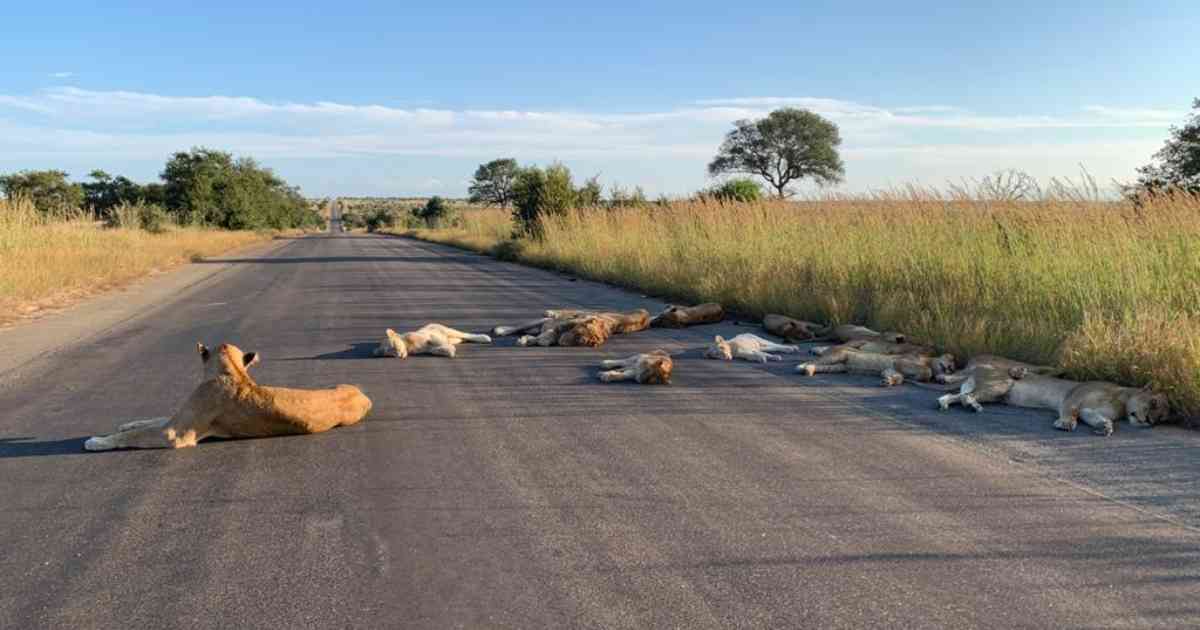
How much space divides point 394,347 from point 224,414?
351cm

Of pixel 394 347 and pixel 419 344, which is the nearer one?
pixel 394 347

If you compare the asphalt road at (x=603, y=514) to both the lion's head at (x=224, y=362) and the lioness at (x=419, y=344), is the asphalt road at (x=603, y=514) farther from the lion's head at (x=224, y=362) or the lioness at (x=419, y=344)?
the lioness at (x=419, y=344)

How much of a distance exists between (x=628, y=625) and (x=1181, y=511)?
3035 mm

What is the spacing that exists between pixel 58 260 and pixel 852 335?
1733 centimetres

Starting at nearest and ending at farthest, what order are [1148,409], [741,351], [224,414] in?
[224,414], [1148,409], [741,351]

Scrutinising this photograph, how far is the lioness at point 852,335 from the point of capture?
8.95m

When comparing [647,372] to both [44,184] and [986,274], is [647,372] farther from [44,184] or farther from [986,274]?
[44,184]

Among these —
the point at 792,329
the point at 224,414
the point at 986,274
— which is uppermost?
the point at 986,274

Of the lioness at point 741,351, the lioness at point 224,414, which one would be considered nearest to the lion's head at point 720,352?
the lioness at point 741,351

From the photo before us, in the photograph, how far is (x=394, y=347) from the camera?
930cm

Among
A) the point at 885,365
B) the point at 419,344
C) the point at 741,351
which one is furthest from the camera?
the point at 419,344

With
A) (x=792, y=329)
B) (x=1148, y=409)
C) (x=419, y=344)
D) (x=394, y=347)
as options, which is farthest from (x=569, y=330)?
(x=1148, y=409)

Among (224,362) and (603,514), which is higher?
(224,362)

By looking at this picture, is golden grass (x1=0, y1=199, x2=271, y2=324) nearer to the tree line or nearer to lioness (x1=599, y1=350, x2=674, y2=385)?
lioness (x1=599, y1=350, x2=674, y2=385)
